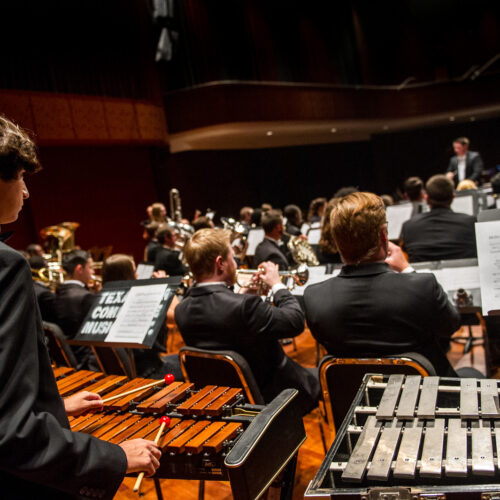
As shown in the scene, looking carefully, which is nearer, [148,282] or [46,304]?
[148,282]

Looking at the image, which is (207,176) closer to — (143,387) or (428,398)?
(143,387)

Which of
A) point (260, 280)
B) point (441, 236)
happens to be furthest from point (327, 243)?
point (260, 280)

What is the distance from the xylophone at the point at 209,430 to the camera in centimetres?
164

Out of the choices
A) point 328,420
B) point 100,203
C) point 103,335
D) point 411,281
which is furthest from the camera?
point 100,203

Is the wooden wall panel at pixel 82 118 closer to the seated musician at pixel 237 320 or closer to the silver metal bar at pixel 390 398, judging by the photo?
the seated musician at pixel 237 320

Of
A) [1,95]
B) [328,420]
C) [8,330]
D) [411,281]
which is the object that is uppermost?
[1,95]

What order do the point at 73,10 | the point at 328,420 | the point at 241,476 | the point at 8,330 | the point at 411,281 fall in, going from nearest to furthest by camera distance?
the point at 8,330 < the point at 241,476 < the point at 411,281 < the point at 328,420 < the point at 73,10

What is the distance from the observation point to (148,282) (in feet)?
9.77

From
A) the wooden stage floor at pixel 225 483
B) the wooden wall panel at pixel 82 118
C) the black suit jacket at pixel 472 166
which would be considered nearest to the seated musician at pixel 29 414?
the wooden stage floor at pixel 225 483

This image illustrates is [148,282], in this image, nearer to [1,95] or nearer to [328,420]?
[328,420]

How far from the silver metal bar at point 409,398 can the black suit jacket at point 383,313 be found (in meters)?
0.37

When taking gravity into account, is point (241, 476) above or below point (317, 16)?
below

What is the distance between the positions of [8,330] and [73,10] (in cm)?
1045

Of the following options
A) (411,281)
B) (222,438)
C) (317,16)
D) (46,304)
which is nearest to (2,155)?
(222,438)
